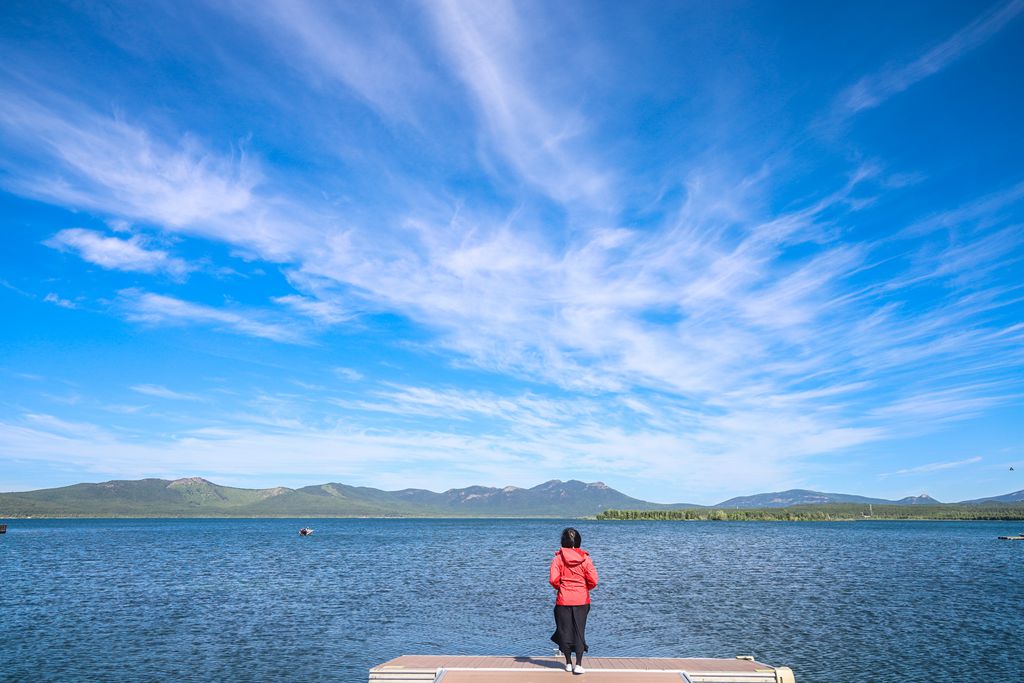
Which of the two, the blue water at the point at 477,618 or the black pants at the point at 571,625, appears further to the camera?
the blue water at the point at 477,618

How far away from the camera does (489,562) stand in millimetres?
73375

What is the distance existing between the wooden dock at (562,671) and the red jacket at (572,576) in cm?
199

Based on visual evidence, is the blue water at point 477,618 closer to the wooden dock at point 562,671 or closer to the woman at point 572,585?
the wooden dock at point 562,671

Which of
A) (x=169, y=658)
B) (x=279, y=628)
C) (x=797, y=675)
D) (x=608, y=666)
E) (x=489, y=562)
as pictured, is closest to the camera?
(x=608, y=666)

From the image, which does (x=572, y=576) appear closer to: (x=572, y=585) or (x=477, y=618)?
(x=572, y=585)

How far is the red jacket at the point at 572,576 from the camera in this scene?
1605cm

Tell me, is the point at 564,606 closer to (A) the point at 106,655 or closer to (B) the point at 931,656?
(B) the point at 931,656

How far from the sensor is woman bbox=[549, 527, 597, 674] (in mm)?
16031

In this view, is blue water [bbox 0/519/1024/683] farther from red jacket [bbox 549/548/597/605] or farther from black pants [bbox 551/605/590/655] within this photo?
red jacket [bbox 549/548/597/605]

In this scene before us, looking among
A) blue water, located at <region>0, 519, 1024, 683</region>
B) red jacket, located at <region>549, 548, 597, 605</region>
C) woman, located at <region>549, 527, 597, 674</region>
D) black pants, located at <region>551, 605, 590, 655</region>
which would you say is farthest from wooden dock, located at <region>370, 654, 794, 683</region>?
blue water, located at <region>0, 519, 1024, 683</region>

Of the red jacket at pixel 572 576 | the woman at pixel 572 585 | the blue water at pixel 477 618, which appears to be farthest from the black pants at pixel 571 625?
the blue water at pixel 477 618

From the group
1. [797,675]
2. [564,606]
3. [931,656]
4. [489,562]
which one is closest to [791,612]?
[931,656]

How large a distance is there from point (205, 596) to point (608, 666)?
35571 mm

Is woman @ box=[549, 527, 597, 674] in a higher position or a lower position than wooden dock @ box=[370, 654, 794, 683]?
higher
